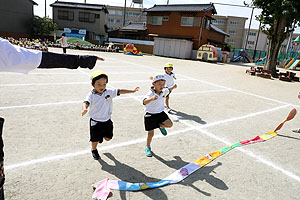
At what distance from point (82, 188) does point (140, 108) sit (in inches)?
141

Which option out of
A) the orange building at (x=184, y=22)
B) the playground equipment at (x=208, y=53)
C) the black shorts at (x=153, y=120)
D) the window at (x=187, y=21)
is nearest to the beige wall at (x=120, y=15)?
the orange building at (x=184, y=22)

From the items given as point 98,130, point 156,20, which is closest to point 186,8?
point 156,20

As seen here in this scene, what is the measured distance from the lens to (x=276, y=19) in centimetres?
1515

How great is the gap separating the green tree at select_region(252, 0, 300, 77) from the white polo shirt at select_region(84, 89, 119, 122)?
50.3ft

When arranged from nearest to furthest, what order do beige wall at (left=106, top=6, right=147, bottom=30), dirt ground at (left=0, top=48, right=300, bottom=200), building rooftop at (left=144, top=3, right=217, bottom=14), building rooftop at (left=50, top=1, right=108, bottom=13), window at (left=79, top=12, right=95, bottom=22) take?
dirt ground at (left=0, top=48, right=300, bottom=200)
building rooftop at (left=144, top=3, right=217, bottom=14)
building rooftop at (left=50, top=1, right=108, bottom=13)
window at (left=79, top=12, right=95, bottom=22)
beige wall at (left=106, top=6, right=147, bottom=30)

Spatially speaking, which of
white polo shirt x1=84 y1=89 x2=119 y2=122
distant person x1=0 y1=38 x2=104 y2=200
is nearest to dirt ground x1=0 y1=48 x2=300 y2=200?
white polo shirt x1=84 y1=89 x2=119 y2=122

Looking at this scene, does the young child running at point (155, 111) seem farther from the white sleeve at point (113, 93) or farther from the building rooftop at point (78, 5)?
the building rooftop at point (78, 5)

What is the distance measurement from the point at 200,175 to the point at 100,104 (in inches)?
74.1

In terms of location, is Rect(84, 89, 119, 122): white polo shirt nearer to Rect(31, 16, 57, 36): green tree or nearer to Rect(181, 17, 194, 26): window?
Rect(181, 17, 194, 26): window

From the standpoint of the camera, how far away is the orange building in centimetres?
3050

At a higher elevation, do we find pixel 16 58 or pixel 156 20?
pixel 156 20

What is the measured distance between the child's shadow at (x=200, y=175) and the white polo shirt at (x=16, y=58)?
2480 mm

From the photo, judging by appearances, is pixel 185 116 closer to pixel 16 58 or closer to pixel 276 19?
pixel 16 58

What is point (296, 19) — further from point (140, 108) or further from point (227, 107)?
point (140, 108)
